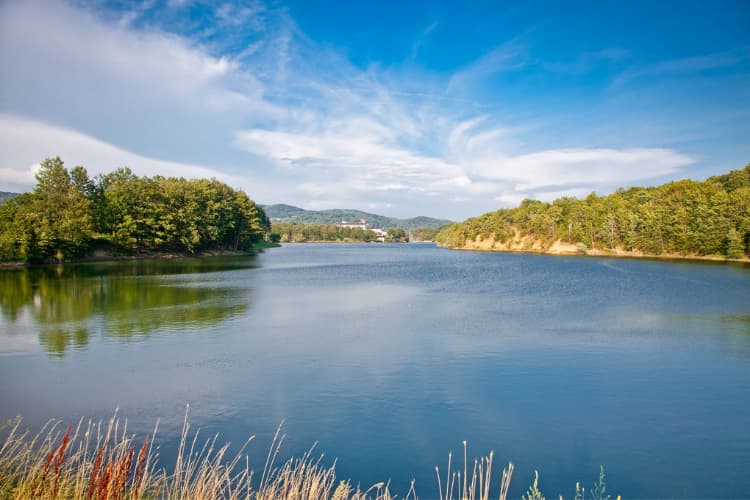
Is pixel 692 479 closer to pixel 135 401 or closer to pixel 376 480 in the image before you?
pixel 376 480

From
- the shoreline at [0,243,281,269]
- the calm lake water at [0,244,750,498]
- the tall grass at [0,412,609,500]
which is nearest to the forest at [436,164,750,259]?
the calm lake water at [0,244,750,498]

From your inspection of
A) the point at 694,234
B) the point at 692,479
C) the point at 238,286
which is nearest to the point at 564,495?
the point at 692,479

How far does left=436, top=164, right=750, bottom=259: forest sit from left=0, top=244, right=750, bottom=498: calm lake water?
43907 millimetres

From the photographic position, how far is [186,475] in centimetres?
709

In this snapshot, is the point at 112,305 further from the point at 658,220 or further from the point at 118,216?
the point at 658,220

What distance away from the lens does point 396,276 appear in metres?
46.4

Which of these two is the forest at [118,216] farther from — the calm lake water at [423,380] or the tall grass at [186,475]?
the tall grass at [186,475]

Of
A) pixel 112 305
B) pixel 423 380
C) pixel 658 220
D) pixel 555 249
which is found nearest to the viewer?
pixel 423 380

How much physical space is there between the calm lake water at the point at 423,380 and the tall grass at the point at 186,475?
45 centimetres

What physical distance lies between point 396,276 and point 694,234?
49.8 m

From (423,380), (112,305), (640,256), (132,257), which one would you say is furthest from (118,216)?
(640,256)

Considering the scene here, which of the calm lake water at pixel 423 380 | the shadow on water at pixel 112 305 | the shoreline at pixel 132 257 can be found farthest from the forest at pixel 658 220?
the shoreline at pixel 132 257

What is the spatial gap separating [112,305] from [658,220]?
79.2 m

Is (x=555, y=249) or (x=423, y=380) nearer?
(x=423, y=380)
